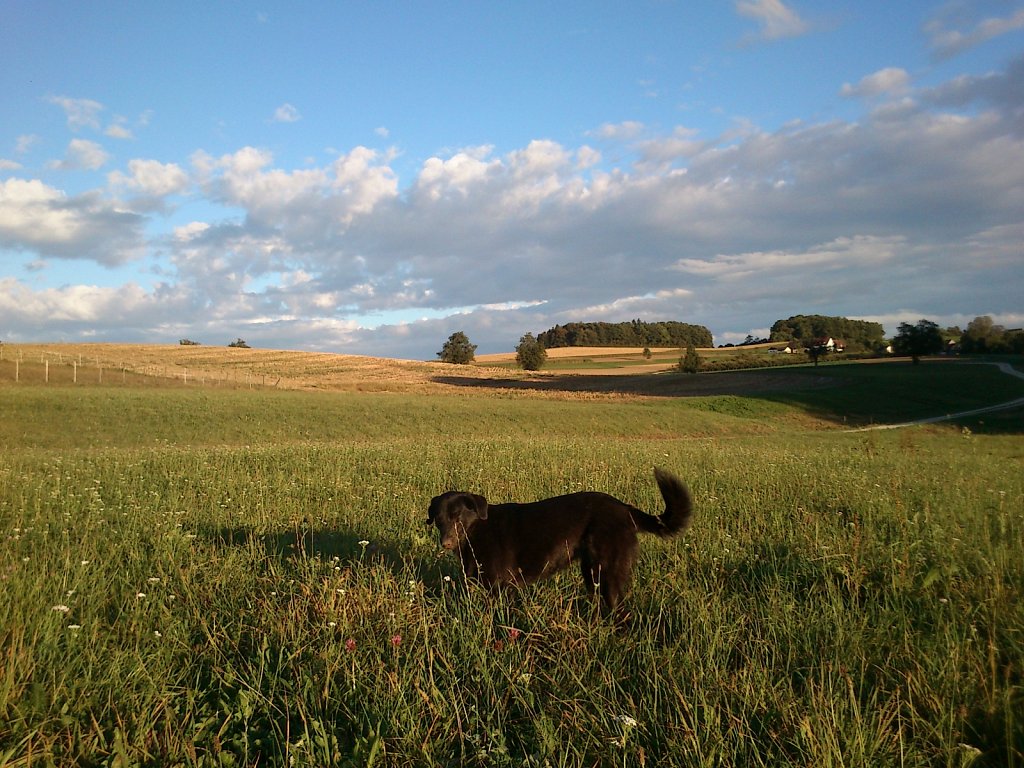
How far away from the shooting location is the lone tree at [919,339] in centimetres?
8081

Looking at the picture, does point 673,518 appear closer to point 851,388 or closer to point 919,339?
point 851,388

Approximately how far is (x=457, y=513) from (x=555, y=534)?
813 mm

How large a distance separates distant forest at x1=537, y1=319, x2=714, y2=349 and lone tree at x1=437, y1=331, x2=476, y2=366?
3248 centimetres

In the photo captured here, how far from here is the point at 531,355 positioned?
9431cm

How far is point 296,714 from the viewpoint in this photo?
11.3 feet

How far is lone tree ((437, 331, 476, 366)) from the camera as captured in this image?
4353 inches

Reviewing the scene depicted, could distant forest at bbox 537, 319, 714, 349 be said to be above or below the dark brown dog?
above

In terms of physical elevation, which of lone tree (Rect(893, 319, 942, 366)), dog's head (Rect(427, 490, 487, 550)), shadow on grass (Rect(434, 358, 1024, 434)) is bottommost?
shadow on grass (Rect(434, 358, 1024, 434))

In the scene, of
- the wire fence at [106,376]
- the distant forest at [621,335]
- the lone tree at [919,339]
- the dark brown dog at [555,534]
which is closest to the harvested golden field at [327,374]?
the wire fence at [106,376]

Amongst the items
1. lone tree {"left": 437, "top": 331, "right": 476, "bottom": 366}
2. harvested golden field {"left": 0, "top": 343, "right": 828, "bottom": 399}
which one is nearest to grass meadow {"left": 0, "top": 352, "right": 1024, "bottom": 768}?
harvested golden field {"left": 0, "top": 343, "right": 828, "bottom": 399}

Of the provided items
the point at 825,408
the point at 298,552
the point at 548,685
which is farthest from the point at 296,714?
the point at 825,408

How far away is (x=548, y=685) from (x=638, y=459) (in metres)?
11.8

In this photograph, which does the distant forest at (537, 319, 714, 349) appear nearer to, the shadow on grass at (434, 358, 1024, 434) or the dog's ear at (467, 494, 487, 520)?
the shadow on grass at (434, 358, 1024, 434)

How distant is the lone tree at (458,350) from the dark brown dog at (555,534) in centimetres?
10512
